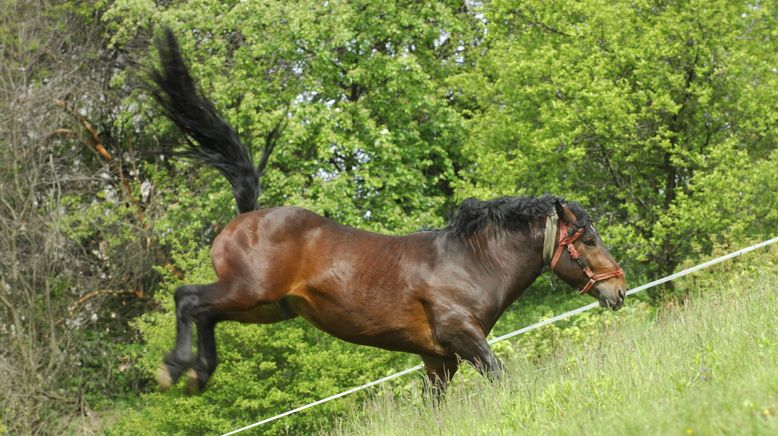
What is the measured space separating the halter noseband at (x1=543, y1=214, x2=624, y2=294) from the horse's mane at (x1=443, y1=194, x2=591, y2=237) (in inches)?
3.7

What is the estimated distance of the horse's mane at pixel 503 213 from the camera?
7922 mm

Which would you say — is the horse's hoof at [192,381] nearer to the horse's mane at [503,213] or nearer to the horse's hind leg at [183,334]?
the horse's hind leg at [183,334]

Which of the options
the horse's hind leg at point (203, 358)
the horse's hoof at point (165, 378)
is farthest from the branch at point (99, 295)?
the horse's hoof at point (165, 378)

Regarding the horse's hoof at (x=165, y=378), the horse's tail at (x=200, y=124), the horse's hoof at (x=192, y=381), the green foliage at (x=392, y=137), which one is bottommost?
the green foliage at (x=392, y=137)

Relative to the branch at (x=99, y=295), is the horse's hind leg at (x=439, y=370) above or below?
above

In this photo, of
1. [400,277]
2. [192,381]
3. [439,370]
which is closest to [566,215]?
[400,277]

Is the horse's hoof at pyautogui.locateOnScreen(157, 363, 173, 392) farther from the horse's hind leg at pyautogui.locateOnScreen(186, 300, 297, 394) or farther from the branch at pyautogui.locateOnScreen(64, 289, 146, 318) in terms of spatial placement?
the branch at pyautogui.locateOnScreen(64, 289, 146, 318)

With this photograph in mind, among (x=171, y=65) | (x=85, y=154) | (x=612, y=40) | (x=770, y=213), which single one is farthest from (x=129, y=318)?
(x=171, y=65)

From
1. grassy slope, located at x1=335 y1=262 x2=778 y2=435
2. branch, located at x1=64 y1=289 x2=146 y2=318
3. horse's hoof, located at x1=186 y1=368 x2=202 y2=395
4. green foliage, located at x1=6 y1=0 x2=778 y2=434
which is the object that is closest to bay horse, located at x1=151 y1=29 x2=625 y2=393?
horse's hoof, located at x1=186 y1=368 x2=202 y2=395

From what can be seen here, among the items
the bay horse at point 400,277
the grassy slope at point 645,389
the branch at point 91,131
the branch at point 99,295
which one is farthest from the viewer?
the branch at point 99,295

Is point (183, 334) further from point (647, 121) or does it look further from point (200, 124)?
point (647, 121)

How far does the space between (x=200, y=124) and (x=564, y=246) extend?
314 cm

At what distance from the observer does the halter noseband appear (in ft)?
25.7

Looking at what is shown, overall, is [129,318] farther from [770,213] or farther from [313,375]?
[770,213]
